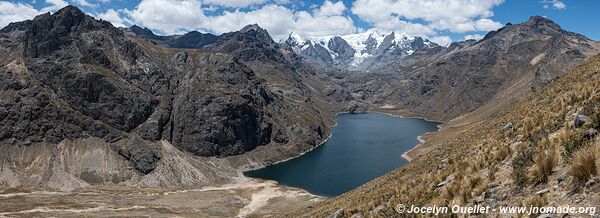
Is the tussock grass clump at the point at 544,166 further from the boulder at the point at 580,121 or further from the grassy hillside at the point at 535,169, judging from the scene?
the boulder at the point at 580,121

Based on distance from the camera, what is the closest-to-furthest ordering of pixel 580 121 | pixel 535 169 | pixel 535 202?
pixel 535 202, pixel 535 169, pixel 580 121

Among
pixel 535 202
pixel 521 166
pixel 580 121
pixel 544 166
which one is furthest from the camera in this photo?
pixel 580 121

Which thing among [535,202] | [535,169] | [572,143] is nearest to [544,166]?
[535,169]

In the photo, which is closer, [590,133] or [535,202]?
[535,202]

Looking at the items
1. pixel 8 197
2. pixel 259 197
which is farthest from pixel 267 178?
pixel 8 197

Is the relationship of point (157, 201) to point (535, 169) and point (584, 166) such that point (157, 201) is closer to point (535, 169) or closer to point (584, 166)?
point (535, 169)

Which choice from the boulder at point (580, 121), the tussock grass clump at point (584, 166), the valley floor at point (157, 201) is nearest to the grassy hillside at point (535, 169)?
the tussock grass clump at point (584, 166)

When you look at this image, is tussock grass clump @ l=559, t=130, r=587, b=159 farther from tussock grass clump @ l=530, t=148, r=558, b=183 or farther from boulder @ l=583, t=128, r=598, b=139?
tussock grass clump @ l=530, t=148, r=558, b=183
